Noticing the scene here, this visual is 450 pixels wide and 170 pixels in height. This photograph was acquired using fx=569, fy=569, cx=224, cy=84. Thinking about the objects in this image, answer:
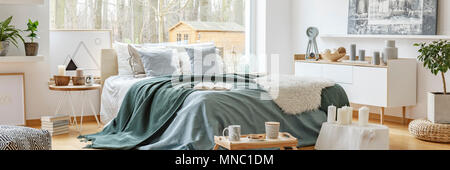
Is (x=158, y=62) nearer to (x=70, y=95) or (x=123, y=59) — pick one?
(x=123, y=59)

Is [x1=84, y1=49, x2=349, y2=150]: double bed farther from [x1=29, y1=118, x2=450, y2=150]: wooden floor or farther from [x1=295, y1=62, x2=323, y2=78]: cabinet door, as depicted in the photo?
[x1=295, y1=62, x2=323, y2=78]: cabinet door

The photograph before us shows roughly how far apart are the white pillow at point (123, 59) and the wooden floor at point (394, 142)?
0.65 m

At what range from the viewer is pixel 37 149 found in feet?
10.6

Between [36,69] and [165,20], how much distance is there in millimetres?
1653

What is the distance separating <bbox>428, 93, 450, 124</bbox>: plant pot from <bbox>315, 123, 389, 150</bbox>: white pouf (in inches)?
Result: 39.5

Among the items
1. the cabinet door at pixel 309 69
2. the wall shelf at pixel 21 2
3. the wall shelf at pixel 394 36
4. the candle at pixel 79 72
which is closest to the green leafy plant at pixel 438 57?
the wall shelf at pixel 394 36

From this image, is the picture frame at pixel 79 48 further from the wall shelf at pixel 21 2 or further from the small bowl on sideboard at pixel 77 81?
the wall shelf at pixel 21 2

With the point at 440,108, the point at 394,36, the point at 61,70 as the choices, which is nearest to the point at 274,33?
the point at 394,36

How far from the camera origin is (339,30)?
679 centimetres

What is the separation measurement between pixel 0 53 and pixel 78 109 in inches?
41.7

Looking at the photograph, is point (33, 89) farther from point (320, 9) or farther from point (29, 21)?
point (320, 9)

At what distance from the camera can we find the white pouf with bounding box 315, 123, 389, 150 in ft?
13.9

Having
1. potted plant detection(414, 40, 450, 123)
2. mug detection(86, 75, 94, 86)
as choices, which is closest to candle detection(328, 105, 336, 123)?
potted plant detection(414, 40, 450, 123)

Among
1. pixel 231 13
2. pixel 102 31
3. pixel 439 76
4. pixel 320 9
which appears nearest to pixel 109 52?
pixel 102 31
